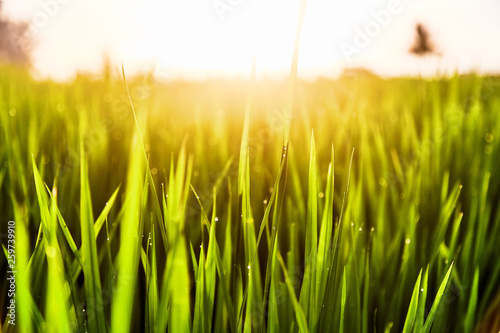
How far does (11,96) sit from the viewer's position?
3.91 ft

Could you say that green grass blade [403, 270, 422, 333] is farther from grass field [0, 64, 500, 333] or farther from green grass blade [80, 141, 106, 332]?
green grass blade [80, 141, 106, 332]

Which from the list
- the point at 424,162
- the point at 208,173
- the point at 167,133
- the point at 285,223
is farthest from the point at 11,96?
the point at 424,162

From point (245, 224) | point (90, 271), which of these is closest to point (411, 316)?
point (245, 224)

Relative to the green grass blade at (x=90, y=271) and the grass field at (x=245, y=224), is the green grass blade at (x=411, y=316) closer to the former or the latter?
the grass field at (x=245, y=224)

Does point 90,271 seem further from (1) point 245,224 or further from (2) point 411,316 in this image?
(2) point 411,316

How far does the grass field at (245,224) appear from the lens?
0.35 m

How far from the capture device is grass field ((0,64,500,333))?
35 cm

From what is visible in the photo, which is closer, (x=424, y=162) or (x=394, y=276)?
(x=394, y=276)

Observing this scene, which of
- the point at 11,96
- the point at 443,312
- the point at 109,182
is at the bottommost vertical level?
the point at 443,312

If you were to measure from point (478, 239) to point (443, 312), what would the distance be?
139mm

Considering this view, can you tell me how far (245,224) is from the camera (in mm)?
352

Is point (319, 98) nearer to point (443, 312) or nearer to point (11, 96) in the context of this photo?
point (11, 96)

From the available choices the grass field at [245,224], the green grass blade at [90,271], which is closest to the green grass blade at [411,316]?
the grass field at [245,224]

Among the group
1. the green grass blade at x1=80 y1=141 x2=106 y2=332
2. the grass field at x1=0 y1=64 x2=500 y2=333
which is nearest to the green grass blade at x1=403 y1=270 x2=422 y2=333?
the grass field at x1=0 y1=64 x2=500 y2=333
